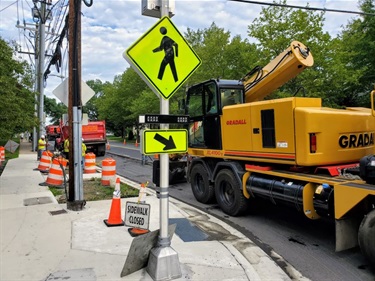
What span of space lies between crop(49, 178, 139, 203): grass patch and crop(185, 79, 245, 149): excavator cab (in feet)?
7.89

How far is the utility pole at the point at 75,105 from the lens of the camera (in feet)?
23.8

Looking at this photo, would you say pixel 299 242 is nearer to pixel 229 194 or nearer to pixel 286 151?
pixel 286 151

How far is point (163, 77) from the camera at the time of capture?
3955 mm

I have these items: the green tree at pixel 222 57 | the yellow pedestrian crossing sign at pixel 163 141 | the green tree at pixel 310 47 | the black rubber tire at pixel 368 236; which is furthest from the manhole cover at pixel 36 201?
the green tree at pixel 222 57

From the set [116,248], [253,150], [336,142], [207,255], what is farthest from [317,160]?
[116,248]

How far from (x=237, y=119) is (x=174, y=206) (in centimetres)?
263

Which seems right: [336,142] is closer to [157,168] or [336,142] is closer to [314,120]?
[314,120]

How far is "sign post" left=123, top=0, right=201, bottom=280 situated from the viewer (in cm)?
382

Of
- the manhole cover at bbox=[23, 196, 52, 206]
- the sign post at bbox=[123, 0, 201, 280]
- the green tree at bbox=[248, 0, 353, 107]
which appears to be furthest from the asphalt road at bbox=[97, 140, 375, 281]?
the green tree at bbox=[248, 0, 353, 107]

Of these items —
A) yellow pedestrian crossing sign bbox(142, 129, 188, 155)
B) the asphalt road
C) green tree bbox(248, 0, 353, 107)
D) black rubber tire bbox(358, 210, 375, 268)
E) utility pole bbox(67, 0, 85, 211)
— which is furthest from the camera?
green tree bbox(248, 0, 353, 107)

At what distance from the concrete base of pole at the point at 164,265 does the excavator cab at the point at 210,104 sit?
385 cm

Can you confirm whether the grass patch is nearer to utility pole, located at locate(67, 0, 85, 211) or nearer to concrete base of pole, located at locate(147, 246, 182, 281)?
utility pole, located at locate(67, 0, 85, 211)

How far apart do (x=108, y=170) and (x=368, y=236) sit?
7.84m

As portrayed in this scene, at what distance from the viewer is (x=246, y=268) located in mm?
4320
